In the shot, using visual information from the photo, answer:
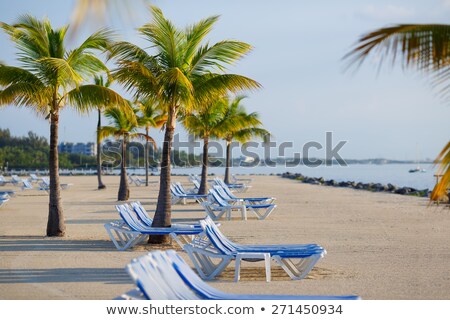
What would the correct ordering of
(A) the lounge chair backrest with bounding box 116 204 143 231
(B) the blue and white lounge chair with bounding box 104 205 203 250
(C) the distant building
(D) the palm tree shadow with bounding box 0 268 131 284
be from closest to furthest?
1. (D) the palm tree shadow with bounding box 0 268 131 284
2. (B) the blue and white lounge chair with bounding box 104 205 203 250
3. (A) the lounge chair backrest with bounding box 116 204 143 231
4. (C) the distant building

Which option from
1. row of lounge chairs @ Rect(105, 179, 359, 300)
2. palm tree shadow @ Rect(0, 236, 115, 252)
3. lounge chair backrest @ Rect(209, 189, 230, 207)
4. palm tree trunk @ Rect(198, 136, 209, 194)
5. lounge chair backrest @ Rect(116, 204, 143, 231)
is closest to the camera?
row of lounge chairs @ Rect(105, 179, 359, 300)

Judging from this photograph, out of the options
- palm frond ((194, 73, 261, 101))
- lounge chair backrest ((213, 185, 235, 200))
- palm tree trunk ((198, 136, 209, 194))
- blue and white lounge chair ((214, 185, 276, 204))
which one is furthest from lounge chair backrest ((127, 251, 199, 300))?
palm tree trunk ((198, 136, 209, 194))

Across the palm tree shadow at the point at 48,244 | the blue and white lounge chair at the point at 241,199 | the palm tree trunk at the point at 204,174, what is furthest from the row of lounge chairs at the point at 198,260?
the palm tree trunk at the point at 204,174

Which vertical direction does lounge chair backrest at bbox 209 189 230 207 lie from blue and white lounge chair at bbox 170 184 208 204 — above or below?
above

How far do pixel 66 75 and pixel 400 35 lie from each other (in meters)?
8.96

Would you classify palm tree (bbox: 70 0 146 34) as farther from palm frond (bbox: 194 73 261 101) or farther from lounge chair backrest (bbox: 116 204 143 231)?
palm frond (bbox: 194 73 261 101)

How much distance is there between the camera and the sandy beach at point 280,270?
8648mm

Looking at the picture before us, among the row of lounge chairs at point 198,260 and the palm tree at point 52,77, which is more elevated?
the palm tree at point 52,77

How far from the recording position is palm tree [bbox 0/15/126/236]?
1367 centimetres

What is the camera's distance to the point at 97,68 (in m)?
14.5

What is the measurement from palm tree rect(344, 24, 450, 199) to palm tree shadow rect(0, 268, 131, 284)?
15.1 feet

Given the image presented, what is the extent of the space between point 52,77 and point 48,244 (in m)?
3.38

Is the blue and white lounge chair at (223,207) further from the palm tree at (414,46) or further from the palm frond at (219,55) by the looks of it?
the palm tree at (414,46)

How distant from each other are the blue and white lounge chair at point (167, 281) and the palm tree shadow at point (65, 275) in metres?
2.94
